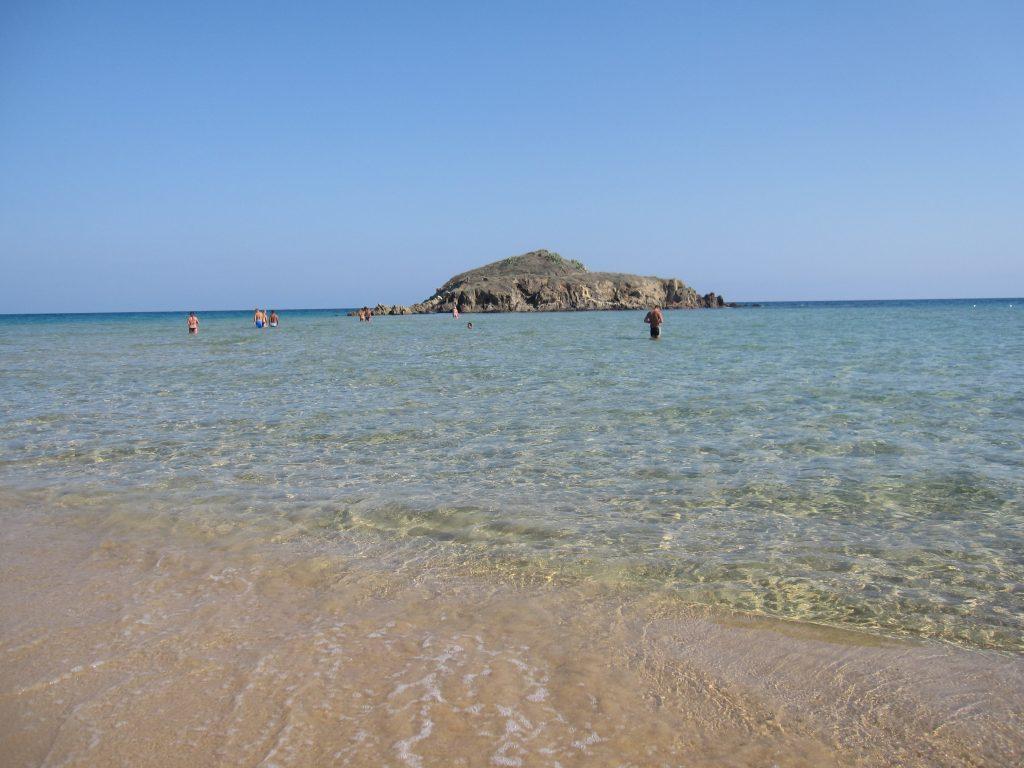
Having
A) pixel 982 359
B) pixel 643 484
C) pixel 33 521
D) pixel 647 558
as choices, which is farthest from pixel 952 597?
pixel 982 359

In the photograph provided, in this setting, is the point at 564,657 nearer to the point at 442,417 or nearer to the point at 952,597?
the point at 952,597

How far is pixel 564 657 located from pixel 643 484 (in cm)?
385

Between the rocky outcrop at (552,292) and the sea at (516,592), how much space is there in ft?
338

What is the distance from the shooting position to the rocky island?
113188mm

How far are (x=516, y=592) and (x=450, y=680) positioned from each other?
1236 mm

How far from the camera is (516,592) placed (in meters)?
4.80

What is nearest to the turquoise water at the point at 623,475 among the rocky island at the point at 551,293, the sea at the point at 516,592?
the sea at the point at 516,592

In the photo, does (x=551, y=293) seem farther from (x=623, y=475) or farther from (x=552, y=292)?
(x=623, y=475)

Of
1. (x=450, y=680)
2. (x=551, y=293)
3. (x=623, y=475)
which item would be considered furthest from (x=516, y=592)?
(x=551, y=293)

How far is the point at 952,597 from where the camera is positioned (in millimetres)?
4695

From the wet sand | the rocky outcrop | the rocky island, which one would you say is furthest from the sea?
the rocky outcrop

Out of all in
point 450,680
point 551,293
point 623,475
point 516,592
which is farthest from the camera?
point 551,293

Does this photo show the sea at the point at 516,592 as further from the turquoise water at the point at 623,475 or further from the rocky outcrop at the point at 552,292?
the rocky outcrop at the point at 552,292

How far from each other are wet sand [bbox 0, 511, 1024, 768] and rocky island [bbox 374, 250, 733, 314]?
104659 mm
